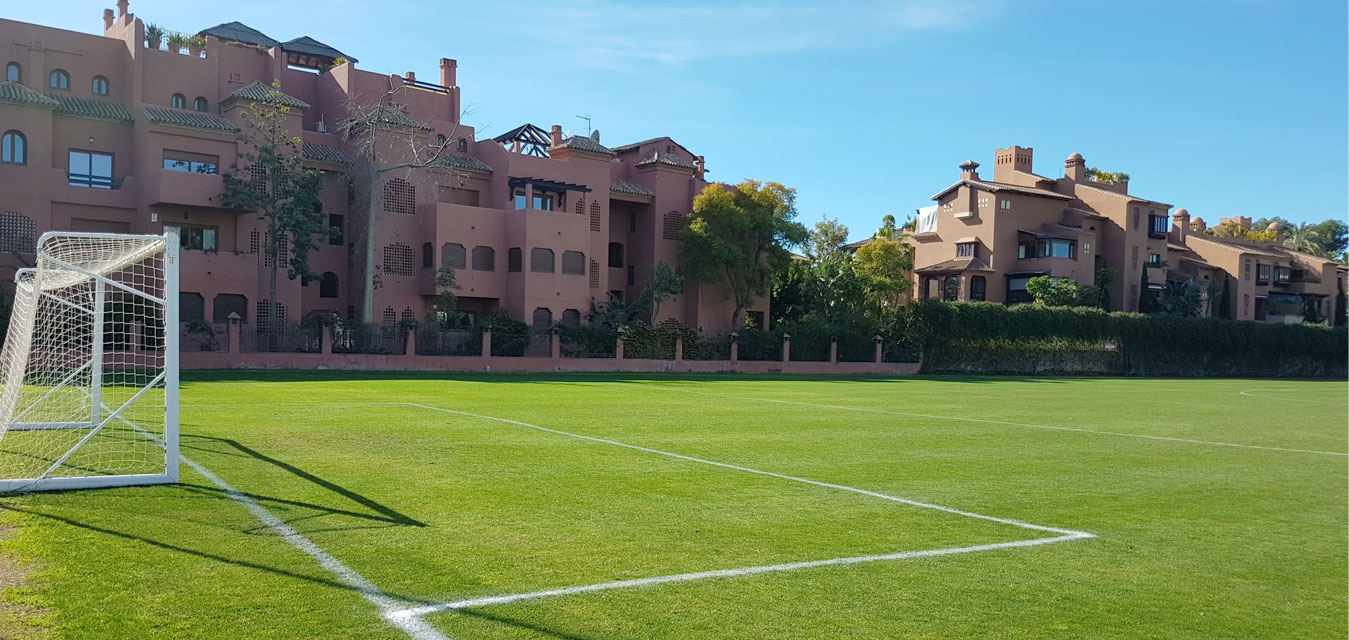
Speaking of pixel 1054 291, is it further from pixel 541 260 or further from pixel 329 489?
pixel 329 489

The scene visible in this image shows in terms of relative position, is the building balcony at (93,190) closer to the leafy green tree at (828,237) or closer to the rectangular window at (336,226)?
the rectangular window at (336,226)

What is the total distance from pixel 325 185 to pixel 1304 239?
10182 cm

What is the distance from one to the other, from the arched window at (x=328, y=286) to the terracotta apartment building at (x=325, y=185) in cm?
7

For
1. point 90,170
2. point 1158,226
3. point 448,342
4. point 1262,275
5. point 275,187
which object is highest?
point 1158,226

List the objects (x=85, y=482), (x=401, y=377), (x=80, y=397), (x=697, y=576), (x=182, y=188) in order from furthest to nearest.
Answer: (x=182, y=188) → (x=401, y=377) → (x=80, y=397) → (x=85, y=482) → (x=697, y=576)

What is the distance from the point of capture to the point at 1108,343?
62.6 meters

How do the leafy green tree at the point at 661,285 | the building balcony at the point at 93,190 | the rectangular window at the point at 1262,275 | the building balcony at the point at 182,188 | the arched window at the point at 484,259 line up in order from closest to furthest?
the building balcony at the point at 93,190
the building balcony at the point at 182,188
the arched window at the point at 484,259
the leafy green tree at the point at 661,285
the rectangular window at the point at 1262,275

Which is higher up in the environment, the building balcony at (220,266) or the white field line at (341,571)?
→ the building balcony at (220,266)

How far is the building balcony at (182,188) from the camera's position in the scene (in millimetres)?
39656

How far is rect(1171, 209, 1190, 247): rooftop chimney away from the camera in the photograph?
8462 cm

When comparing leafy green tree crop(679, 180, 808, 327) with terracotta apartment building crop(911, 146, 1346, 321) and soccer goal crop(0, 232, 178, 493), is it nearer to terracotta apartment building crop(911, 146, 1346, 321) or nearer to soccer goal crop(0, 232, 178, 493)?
terracotta apartment building crop(911, 146, 1346, 321)

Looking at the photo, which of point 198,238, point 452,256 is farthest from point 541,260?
point 198,238

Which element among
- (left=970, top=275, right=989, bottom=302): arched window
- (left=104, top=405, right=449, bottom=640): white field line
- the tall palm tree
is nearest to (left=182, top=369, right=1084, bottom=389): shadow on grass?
(left=104, top=405, right=449, bottom=640): white field line

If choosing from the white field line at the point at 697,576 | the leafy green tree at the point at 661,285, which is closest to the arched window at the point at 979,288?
the leafy green tree at the point at 661,285
